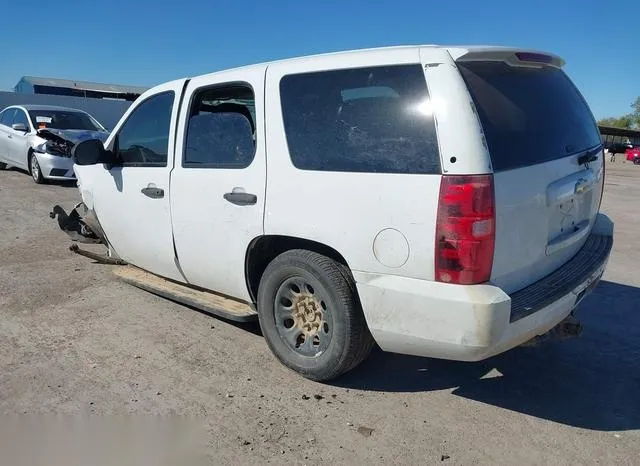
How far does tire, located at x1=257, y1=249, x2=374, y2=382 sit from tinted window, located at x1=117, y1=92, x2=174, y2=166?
1.49m

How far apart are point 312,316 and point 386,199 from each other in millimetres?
1025

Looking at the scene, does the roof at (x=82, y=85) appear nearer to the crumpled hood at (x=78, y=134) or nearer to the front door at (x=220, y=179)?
the crumpled hood at (x=78, y=134)

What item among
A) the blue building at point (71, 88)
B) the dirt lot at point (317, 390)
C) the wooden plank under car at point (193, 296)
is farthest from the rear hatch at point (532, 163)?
the blue building at point (71, 88)

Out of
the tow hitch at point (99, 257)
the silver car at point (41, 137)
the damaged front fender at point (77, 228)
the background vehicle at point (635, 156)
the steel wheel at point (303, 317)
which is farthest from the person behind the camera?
the background vehicle at point (635, 156)

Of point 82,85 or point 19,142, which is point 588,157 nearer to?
point 19,142

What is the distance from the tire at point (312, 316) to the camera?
A: 10.5 feet

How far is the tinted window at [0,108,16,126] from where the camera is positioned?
1277 centimetres

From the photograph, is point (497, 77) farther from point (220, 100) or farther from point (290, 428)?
point (290, 428)

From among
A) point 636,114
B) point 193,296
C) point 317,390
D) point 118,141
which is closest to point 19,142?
point 118,141

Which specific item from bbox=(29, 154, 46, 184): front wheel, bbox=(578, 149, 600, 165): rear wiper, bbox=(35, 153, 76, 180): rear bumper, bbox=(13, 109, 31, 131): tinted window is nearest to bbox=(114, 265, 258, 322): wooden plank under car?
bbox=(578, 149, 600, 165): rear wiper

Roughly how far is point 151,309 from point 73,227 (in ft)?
7.14

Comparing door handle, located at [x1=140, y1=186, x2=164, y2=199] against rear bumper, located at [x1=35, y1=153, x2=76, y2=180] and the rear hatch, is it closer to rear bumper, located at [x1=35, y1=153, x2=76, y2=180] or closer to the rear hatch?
the rear hatch

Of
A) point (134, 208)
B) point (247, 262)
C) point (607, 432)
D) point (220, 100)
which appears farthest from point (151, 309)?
point (607, 432)

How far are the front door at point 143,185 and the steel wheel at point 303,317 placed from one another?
121 centimetres
